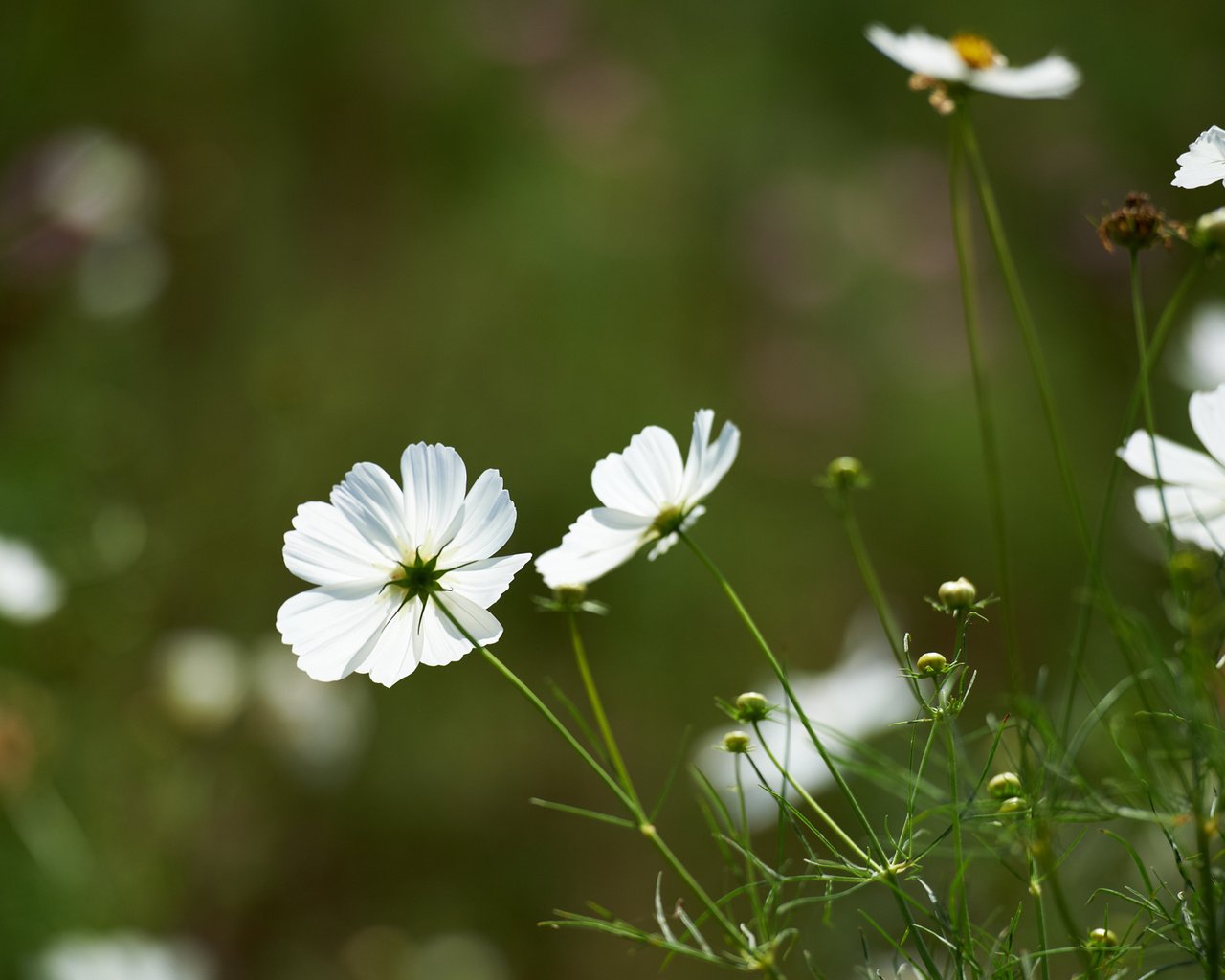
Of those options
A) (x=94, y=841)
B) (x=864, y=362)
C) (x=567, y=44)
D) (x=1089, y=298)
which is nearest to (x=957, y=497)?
(x=864, y=362)

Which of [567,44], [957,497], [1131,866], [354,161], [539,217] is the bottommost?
[1131,866]

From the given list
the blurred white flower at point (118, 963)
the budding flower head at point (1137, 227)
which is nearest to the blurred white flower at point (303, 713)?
the blurred white flower at point (118, 963)

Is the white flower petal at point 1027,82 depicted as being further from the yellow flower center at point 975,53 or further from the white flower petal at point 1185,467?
the white flower petal at point 1185,467

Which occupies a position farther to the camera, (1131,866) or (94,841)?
(94,841)

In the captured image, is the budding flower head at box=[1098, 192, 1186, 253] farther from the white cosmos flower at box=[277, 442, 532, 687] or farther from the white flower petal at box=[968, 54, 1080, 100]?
the white cosmos flower at box=[277, 442, 532, 687]

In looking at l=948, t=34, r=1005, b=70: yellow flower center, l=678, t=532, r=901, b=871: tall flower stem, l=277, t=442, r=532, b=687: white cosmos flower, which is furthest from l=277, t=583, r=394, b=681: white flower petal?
l=948, t=34, r=1005, b=70: yellow flower center

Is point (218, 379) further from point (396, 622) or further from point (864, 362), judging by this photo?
point (396, 622)

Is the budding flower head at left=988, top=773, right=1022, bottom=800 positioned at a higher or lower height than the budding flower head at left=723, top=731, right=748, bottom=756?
lower

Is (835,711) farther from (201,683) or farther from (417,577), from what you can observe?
(201,683)
